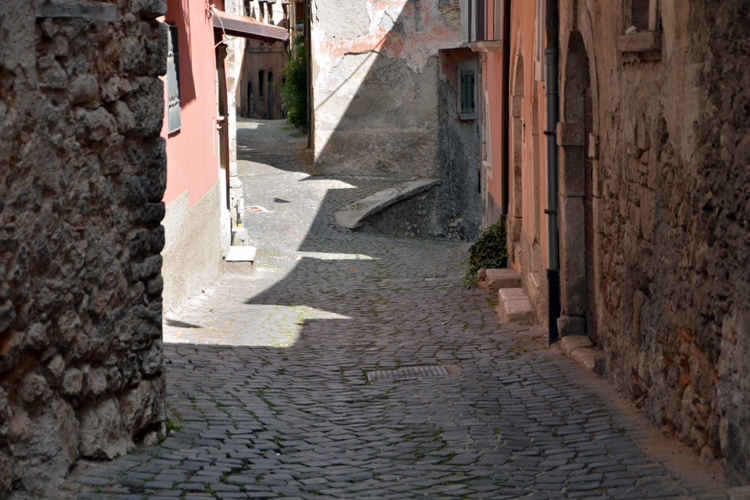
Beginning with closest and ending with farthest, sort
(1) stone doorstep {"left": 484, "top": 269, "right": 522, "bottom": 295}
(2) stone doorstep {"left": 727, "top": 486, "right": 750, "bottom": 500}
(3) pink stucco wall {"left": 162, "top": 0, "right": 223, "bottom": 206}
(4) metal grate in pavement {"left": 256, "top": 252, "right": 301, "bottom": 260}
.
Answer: (2) stone doorstep {"left": 727, "top": 486, "right": 750, "bottom": 500}, (3) pink stucco wall {"left": 162, "top": 0, "right": 223, "bottom": 206}, (1) stone doorstep {"left": 484, "top": 269, "right": 522, "bottom": 295}, (4) metal grate in pavement {"left": 256, "top": 252, "right": 301, "bottom": 260}

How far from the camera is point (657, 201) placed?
4.48m

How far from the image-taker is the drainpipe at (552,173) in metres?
7.27

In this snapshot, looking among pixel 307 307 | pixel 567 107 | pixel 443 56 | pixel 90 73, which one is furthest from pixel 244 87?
pixel 90 73

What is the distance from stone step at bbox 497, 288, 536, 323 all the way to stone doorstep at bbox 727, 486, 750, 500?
5273 mm

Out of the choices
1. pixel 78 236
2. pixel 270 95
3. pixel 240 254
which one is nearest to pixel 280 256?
pixel 240 254

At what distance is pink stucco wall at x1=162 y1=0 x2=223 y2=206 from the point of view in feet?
30.5

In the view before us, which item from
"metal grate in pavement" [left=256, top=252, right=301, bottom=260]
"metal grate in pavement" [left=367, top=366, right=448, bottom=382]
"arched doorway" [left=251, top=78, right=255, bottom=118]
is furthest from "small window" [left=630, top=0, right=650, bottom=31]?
"arched doorway" [left=251, top=78, right=255, bottom=118]

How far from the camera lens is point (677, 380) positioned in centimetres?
426

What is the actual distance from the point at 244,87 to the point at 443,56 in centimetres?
2305

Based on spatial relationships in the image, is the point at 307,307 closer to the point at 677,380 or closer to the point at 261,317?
the point at 261,317

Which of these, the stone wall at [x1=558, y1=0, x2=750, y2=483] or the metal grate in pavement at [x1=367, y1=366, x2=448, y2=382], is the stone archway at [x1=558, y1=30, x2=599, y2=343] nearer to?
the stone wall at [x1=558, y1=0, x2=750, y2=483]

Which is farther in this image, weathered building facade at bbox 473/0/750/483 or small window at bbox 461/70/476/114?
small window at bbox 461/70/476/114

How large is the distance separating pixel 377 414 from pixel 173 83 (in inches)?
185

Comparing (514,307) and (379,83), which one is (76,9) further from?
(379,83)
